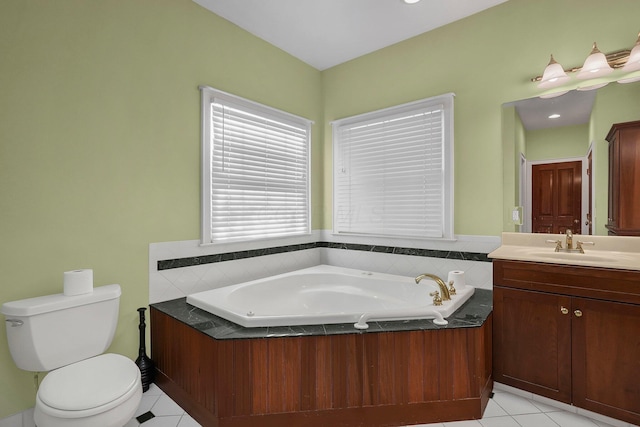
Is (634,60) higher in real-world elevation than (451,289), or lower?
higher

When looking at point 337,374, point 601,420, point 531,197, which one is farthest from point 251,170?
point 601,420

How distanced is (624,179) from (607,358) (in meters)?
1.10

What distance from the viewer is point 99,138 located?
202cm

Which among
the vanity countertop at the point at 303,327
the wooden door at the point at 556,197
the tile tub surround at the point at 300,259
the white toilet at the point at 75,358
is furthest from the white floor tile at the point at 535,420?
the white toilet at the point at 75,358

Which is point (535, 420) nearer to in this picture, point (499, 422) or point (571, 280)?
point (499, 422)

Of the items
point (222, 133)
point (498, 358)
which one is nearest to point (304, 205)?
point (222, 133)

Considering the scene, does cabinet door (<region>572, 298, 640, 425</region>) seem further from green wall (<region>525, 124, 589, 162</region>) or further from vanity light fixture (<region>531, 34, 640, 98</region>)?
vanity light fixture (<region>531, 34, 640, 98</region>)

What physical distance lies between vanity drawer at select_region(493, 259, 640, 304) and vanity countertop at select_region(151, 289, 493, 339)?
0.27 meters

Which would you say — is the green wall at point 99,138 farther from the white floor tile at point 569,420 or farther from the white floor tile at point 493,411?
the white floor tile at point 569,420

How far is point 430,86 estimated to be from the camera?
114 inches

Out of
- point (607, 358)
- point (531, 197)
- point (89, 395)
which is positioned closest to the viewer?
point (89, 395)

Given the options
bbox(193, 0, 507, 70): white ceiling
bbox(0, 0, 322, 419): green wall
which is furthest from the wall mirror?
bbox(0, 0, 322, 419): green wall

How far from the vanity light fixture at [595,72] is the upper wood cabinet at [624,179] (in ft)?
1.05

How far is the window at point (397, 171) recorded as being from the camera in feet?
9.24
